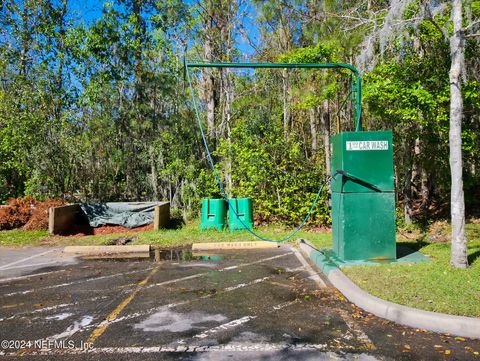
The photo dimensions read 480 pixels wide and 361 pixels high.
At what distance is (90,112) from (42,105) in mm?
1864

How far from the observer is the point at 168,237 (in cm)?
1120

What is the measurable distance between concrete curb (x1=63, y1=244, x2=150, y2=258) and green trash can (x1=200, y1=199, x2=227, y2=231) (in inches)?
106

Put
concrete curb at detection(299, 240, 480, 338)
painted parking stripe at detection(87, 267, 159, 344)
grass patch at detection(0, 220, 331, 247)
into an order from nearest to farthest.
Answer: concrete curb at detection(299, 240, 480, 338)
painted parking stripe at detection(87, 267, 159, 344)
grass patch at detection(0, 220, 331, 247)

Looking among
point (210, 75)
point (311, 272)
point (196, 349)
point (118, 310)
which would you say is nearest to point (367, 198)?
point (311, 272)

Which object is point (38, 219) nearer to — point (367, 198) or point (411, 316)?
point (367, 198)

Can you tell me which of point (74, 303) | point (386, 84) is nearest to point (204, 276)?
point (74, 303)

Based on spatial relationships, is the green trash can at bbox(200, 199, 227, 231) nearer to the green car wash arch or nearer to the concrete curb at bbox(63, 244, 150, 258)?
the concrete curb at bbox(63, 244, 150, 258)

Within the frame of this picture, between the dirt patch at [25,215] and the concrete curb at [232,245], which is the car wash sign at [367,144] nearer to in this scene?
the concrete curb at [232,245]

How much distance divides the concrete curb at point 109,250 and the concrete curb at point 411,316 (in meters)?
5.47

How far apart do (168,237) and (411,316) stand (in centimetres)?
793

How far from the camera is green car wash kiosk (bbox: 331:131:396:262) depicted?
6977 millimetres

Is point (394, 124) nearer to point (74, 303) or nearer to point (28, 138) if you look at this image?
point (74, 303)

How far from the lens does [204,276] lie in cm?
677

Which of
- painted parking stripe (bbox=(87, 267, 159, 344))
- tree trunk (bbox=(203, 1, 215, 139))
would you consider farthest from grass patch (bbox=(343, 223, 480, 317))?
tree trunk (bbox=(203, 1, 215, 139))
